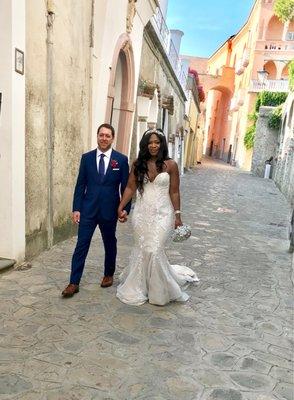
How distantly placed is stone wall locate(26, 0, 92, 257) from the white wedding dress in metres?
1.72

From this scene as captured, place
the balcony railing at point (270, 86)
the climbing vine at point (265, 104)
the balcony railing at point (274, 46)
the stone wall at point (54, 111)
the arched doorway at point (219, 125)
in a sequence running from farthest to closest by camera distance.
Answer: the arched doorway at point (219, 125), the balcony railing at point (274, 46), the balcony railing at point (270, 86), the climbing vine at point (265, 104), the stone wall at point (54, 111)

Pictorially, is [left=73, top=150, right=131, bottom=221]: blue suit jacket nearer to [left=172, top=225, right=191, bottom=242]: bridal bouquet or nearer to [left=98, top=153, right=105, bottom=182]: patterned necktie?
[left=98, top=153, right=105, bottom=182]: patterned necktie

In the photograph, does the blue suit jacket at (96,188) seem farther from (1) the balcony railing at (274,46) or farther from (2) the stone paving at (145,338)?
(1) the balcony railing at (274,46)

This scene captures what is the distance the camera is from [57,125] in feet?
18.8

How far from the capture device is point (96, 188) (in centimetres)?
413

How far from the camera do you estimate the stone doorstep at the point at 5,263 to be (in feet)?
14.9

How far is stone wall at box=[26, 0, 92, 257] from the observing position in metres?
4.93

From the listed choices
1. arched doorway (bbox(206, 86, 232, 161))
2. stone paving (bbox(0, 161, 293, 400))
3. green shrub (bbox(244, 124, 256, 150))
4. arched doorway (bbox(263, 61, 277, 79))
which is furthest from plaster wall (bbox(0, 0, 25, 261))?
arched doorway (bbox(206, 86, 232, 161))

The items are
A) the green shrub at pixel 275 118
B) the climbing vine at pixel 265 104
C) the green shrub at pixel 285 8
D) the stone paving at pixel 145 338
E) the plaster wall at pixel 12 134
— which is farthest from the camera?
the green shrub at pixel 285 8

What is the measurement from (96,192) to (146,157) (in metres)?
0.67

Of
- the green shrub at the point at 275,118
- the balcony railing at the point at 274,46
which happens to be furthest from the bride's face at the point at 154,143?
the balcony railing at the point at 274,46

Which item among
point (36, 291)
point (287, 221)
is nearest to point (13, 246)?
point (36, 291)

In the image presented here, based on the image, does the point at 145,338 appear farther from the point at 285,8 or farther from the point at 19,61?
the point at 285,8

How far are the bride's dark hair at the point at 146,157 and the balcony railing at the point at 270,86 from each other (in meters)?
30.6
